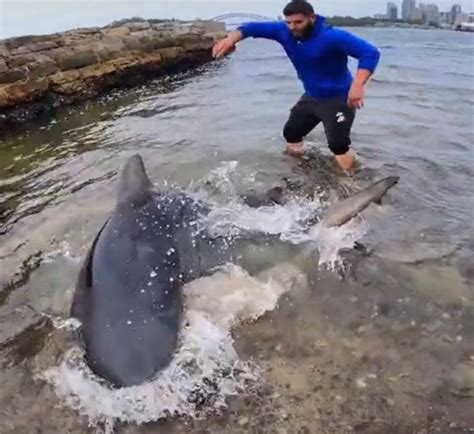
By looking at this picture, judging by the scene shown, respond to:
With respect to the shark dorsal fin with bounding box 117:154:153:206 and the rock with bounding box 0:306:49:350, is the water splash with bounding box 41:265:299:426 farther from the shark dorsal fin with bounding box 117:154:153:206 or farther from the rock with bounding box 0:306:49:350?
the shark dorsal fin with bounding box 117:154:153:206

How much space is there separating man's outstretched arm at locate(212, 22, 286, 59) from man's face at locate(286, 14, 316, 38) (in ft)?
1.20

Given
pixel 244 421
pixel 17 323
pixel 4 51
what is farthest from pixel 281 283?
pixel 4 51

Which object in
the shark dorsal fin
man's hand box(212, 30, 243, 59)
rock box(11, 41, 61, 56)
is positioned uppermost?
man's hand box(212, 30, 243, 59)

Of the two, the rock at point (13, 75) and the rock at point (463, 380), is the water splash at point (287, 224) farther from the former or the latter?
the rock at point (13, 75)

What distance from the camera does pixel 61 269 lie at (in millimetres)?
5773

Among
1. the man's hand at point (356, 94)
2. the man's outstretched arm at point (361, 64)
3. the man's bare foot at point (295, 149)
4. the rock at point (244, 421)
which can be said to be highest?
the man's outstretched arm at point (361, 64)

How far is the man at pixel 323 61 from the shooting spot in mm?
6504

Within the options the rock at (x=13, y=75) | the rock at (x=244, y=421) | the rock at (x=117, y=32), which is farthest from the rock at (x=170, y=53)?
the rock at (x=244, y=421)

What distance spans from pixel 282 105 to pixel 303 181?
5938 mm

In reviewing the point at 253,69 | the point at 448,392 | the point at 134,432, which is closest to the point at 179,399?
the point at 134,432

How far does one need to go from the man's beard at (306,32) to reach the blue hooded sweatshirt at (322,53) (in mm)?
36

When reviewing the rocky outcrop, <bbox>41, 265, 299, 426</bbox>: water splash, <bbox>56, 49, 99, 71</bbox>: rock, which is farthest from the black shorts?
<bbox>56, 49, 99, 71</bbox>: rock

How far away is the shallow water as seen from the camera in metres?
3.90

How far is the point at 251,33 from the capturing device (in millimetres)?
Answer: 7266
